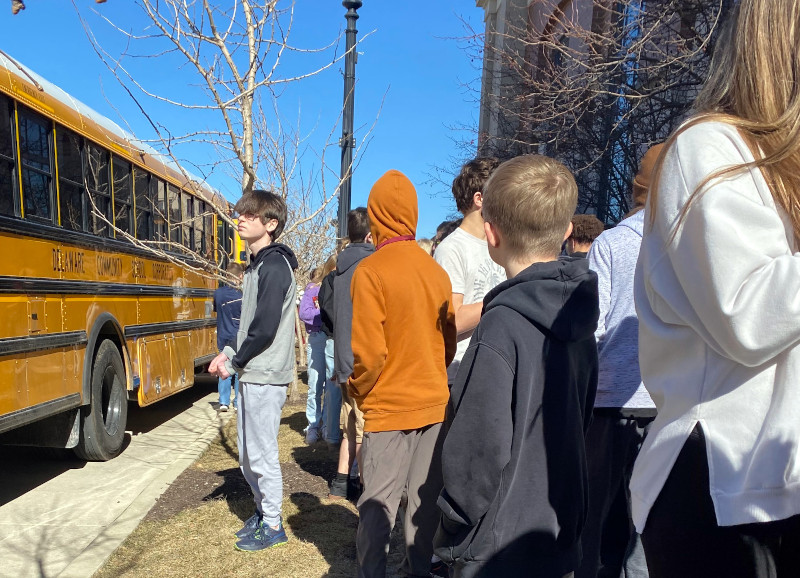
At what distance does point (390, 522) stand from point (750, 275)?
2250 mm

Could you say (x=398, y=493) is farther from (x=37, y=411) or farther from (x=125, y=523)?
(x=37, y=411)

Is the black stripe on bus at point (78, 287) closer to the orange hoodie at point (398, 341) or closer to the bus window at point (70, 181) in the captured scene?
the bus window at point (70, 181)

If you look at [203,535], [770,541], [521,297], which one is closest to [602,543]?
[521,297]

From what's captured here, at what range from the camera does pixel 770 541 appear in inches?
43.4

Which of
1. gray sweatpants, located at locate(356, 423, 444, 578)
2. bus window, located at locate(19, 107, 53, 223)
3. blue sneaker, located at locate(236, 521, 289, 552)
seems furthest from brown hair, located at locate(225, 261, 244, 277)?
gray sweatpants, located at locate(356, 423, 444, 578)

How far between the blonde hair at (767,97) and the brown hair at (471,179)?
83.6 inches

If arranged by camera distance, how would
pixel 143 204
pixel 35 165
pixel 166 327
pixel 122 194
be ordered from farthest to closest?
pixel 166 327, pixel 143 204, pixel 122 194, pixel 35 165

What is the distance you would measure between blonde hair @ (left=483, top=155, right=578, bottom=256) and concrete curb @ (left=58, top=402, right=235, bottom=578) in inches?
124

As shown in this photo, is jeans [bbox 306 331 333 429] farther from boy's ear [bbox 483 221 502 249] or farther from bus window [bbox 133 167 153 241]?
boy's ear [bbox 483 221 502 249]

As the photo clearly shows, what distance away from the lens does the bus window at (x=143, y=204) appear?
760cm

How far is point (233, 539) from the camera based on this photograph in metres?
4.10

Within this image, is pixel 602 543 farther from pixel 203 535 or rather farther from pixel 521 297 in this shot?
pixel 203 535

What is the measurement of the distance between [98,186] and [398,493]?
5083mm

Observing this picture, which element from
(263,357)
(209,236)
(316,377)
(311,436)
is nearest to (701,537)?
(263,357)
